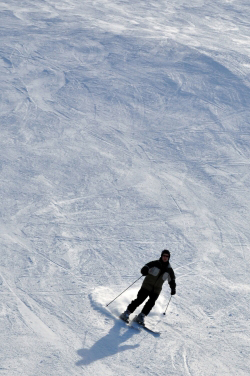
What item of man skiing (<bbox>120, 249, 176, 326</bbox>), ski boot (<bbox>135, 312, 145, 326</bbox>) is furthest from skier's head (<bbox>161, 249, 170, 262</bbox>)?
ski boot (<bbox>135, 312, 145, 326</bbox>)

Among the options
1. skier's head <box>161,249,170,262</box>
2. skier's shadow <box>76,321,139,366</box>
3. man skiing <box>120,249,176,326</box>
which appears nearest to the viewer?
skier's shadow <box>76,321,139,366</box>

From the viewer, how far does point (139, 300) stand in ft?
21.1

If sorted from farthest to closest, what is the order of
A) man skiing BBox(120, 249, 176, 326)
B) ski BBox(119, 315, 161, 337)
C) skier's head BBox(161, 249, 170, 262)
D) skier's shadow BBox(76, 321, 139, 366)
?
ski BBox(119, 315, 161, 337) < man skiing BBox(120, 249, 176, 326) < skier's head BBox(161, 249, 170, 262) < skier's shadow BBox(76, 321, 139, 366)

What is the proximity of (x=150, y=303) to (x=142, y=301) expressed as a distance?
109mm

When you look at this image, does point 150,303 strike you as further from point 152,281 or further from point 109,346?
point 109,346

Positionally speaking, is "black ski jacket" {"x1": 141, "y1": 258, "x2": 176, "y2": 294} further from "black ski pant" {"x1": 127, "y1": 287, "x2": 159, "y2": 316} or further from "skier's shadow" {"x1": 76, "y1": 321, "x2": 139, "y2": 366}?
"skier's shadow" {"x1": 76, "y1": 321, "x2": 139, "y2": 366}

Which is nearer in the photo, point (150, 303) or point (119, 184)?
point (150, 303)

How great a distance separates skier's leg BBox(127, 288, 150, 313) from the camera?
21.0 feet

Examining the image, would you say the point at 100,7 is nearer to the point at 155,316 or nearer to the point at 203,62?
the point at 203,62

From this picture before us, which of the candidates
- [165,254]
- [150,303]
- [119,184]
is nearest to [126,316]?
[150,303]

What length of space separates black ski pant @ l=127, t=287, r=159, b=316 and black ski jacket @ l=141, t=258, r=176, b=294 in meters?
0.07

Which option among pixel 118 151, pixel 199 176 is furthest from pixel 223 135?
pixel 118 151

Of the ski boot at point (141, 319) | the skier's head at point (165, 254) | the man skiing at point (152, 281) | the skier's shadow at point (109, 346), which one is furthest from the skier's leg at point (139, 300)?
the skier's head at point (165, 254)

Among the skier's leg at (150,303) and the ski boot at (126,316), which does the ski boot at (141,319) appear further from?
the ski boot at (126,316)
